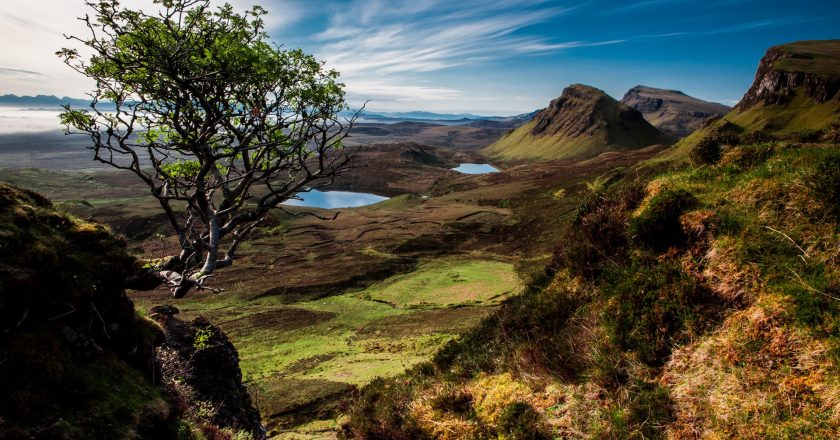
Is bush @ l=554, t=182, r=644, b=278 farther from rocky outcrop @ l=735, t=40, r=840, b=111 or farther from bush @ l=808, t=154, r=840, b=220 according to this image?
rocky outcrop @ l=735, t=40, r=840, b=111

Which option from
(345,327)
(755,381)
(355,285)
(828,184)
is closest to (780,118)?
(355,285)

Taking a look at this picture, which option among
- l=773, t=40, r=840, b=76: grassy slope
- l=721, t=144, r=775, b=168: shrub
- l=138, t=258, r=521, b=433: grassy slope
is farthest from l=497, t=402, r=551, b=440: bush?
l=773, t=40, r=840, b=76: grassy slope

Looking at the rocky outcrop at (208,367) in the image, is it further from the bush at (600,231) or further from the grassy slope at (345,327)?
the bush at (600,231)

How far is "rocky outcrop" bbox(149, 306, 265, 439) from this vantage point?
42.2 ft

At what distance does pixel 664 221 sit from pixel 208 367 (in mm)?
15264

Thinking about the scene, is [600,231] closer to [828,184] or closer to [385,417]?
[828,184]

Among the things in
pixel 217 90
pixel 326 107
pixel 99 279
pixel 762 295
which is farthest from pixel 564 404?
pixel 217 90

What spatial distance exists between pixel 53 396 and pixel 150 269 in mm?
3704

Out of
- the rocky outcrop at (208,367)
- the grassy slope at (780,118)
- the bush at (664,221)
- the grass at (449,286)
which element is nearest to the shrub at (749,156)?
the bush at (664,221)

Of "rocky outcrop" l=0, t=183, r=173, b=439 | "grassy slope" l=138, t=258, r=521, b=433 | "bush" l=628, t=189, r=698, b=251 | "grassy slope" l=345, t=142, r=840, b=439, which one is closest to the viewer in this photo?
"rocky outcrop" l=0, t=183, r=173, b=439

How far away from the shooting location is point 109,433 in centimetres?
728

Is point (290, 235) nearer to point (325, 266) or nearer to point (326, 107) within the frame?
point (325, 266)

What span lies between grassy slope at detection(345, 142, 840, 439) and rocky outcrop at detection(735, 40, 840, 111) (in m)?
188

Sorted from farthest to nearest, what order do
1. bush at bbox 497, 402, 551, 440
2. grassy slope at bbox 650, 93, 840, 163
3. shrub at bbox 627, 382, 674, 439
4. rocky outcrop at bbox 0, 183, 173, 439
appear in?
grassy slope at bbox 650, 93, 840, 163
bush at bbox 497, 402, 551, 440
shrub at bbox 627, 382, 674, 439
rocky outcrop at bbox 0, 183, 173, 439
